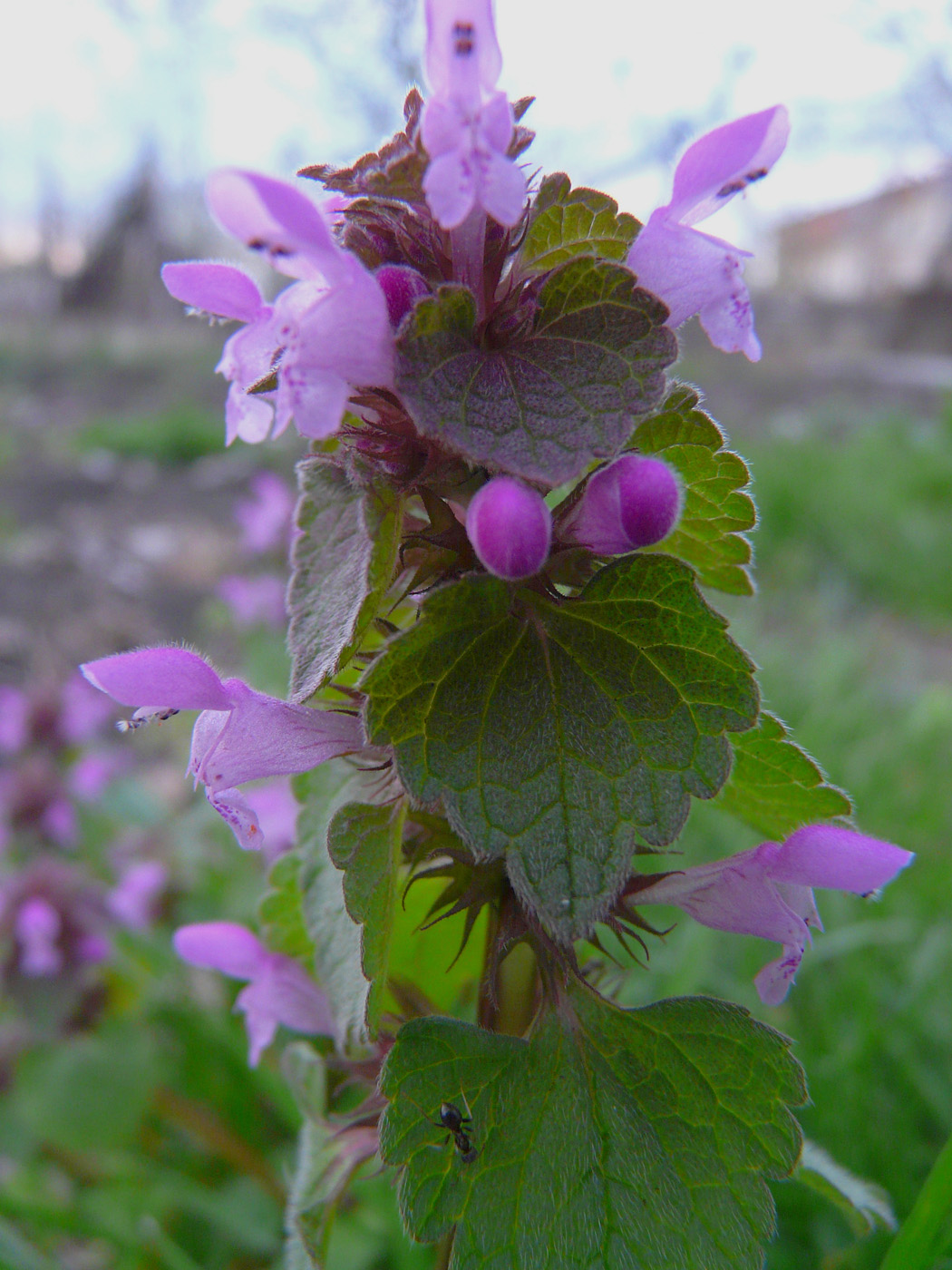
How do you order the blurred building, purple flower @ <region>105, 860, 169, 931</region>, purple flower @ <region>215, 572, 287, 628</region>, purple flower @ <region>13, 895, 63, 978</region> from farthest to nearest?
the blurred building < purple flower @ <region>215, 572, 287, 628</region> < purple flower @ <region>105, 860, 169, 931</region> < purple flower @ <region>13, 895, 63, 978</region>

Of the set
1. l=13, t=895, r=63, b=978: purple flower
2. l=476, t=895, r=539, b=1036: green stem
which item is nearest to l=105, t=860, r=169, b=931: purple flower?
l=13, t=895, r=63, b=978: purple flower

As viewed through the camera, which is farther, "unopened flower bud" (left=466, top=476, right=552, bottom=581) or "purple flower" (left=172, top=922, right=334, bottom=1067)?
"purple flower" (left=172, top=922, right=334, bottom=1067)

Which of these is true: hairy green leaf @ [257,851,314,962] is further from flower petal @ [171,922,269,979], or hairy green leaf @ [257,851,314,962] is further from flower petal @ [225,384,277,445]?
flower petal @ [225,384,277,445]

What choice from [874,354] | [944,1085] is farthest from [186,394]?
[944,1085]

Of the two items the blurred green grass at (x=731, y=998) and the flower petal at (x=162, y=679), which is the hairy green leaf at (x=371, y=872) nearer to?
the flower petal at (x=162, y=679)

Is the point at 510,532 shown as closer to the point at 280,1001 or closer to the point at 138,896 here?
the point at 280,1001

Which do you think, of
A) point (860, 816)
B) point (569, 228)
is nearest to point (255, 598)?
point (860, 816)
